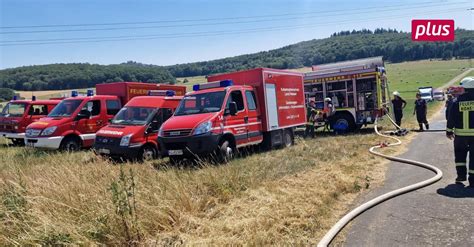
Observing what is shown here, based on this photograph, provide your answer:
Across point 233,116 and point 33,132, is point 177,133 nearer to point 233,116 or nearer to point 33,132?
point 233,116

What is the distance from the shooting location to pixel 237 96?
33.8 feet

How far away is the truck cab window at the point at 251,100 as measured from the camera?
10.7 m

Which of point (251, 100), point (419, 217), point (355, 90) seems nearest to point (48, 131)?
point (251, 100)

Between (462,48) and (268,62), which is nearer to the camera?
(268,62)

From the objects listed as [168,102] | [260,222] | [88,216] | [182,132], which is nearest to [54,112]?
[168,102]

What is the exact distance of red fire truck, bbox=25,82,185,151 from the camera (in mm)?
11828

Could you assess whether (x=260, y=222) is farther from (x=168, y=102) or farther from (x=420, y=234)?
(x=168, y=102)

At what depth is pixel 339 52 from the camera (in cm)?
7419

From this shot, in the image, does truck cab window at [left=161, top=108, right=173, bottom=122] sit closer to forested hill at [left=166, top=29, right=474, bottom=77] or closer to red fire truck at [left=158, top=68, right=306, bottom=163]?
red fire truck at [left=158, top=68, right=306, bottom=163]

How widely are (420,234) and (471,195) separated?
1993 mm

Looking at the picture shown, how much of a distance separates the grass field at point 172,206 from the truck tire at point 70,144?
16.9 ft

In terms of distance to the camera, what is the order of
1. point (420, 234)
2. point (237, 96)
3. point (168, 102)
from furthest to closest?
point (168, 102), point (237, 96), point (420, 234)

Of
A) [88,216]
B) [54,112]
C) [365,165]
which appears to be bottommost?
[365,165]

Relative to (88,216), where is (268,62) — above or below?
above
